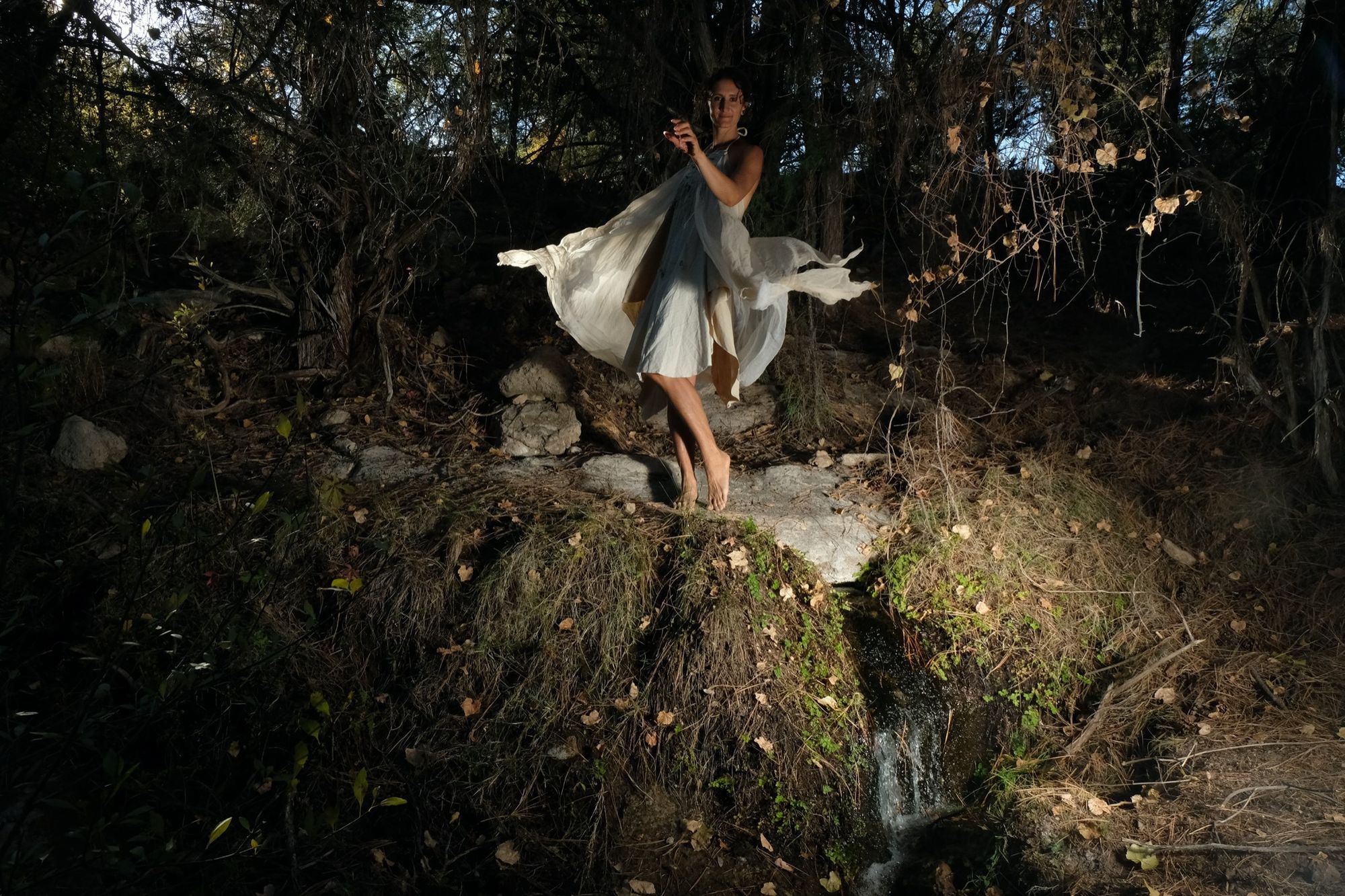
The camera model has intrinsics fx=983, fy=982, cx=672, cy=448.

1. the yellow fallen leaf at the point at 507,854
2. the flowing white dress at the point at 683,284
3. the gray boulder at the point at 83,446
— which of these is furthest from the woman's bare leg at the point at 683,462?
the gray boulder at the point at 83,446

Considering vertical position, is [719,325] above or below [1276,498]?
above

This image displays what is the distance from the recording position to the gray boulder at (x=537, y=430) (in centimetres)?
534

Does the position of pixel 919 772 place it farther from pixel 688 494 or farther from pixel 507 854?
pixel 507 854

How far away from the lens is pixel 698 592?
4203 millimetres

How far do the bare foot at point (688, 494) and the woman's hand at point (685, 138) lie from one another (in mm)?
1509

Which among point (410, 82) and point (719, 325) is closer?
point (719, 325)

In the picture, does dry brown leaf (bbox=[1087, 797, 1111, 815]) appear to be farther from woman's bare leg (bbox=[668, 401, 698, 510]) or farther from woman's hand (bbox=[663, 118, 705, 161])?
woman's hand (bbox=[663, 118, 705, 161])

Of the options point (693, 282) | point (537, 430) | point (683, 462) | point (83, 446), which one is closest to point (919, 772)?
point (683, 462)

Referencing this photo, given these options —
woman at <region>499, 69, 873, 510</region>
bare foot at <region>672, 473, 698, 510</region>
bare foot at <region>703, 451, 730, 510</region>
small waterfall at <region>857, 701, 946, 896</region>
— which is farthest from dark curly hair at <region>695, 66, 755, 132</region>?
small waterfall at <region>857, 701, 946, 896</region>

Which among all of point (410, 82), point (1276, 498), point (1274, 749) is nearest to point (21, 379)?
point (410, 82)

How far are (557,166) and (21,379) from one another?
17.5 feet

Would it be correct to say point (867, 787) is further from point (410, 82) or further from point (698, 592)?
point (410, 82)

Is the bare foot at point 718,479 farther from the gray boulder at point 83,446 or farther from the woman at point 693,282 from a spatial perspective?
the gray boulder at point 83,446

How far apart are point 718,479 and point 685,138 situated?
1.55 m
